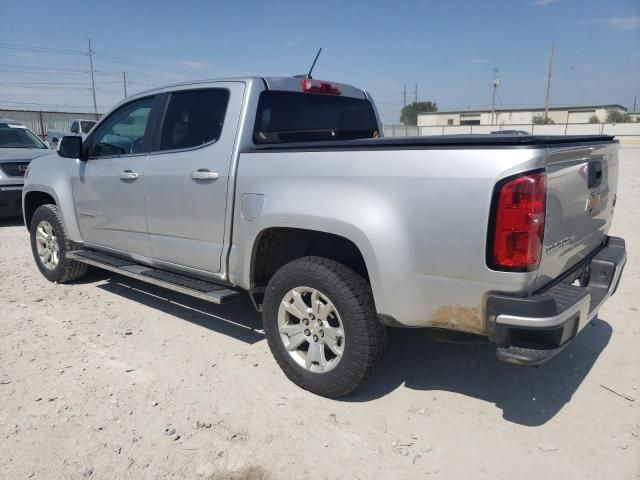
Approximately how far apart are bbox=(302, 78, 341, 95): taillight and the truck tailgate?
6.78ft

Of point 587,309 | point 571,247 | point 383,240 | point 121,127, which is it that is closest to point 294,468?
point 383,240

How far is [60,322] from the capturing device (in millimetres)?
4480

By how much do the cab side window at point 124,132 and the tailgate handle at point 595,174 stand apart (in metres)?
3.21

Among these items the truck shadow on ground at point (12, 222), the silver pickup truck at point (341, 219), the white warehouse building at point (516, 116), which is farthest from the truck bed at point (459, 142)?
the white warehouse building at point (516, 116)

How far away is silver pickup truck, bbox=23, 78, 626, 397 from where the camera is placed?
7.91ft

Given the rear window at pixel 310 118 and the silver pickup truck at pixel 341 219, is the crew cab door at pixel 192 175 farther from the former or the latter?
the rear window at pixel 310 118

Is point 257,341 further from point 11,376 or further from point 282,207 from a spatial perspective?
point 11,376

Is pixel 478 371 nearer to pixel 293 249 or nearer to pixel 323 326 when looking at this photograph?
pixel 323 326

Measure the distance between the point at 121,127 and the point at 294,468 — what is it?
11.2 ft

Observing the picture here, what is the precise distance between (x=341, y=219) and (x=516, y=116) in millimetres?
73539

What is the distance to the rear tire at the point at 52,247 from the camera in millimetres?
5277

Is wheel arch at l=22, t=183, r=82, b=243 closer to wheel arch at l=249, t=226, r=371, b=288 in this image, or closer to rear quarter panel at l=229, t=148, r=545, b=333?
wheel arch at l=249, t=226, r=371, b=288

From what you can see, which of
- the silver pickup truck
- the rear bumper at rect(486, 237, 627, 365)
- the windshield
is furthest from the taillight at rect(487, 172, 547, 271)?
the windshield

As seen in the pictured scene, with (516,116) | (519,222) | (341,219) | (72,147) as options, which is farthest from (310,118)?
(516,116)
